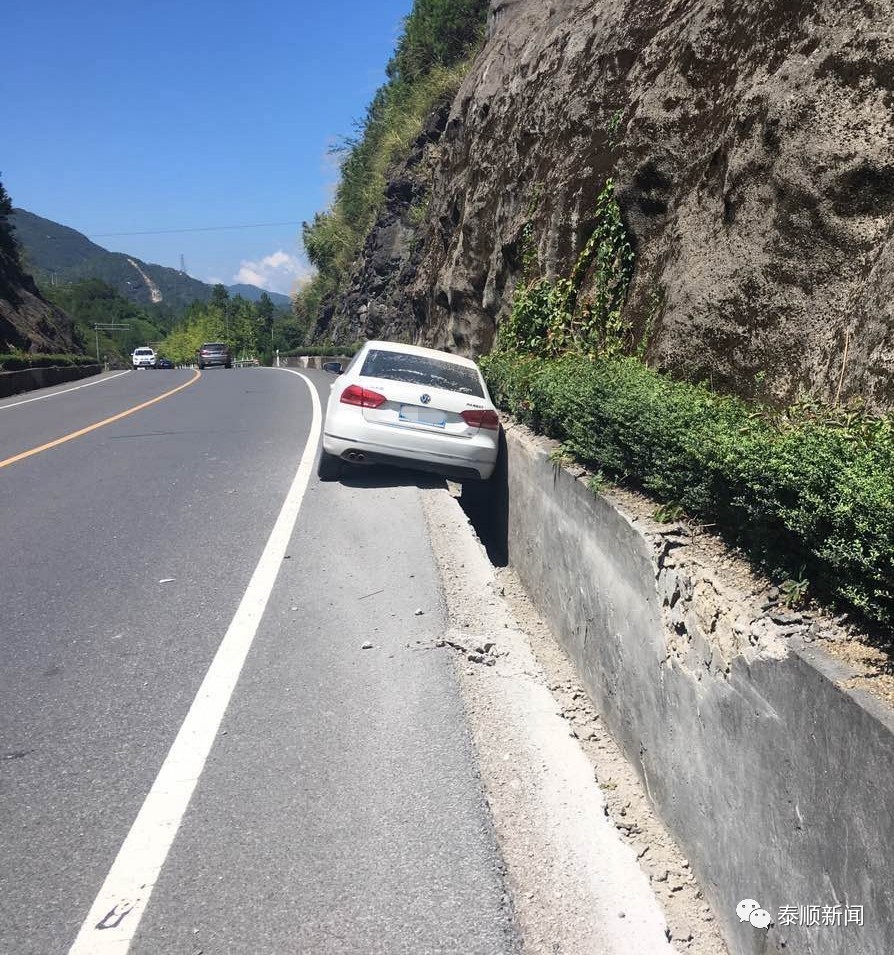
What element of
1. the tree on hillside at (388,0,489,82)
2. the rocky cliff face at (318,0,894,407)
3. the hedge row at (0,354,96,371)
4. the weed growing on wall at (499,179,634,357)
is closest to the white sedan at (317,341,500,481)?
the weed growing on wall at (499,179,634,357)

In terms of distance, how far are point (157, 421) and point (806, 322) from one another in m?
11.8

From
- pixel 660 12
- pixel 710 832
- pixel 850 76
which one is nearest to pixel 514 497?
pixel 850 76

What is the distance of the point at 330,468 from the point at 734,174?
→ 499cm

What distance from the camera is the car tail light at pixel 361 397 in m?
8.70

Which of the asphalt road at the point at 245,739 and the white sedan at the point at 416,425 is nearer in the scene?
the asphalt road at the point at 245,739

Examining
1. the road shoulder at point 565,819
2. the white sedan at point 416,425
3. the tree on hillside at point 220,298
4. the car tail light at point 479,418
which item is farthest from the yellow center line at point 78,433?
the tree on hillside at point 220,298

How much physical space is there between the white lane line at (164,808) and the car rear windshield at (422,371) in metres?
3.75

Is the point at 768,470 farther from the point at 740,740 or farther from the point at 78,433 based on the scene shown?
the point at 78,433

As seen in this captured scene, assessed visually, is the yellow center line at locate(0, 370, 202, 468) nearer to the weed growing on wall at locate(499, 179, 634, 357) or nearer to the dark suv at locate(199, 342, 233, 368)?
the weed growing on wall at locate(499, 179, 634, 357)

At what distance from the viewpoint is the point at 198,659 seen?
468 centimetres

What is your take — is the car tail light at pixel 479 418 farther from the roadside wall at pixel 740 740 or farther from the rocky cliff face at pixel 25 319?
the rocky cliff face at pixel 25 319

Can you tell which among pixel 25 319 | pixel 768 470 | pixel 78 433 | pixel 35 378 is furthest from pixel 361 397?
pixel 25 319

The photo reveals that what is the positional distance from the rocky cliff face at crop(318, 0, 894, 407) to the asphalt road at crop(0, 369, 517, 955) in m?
3.05

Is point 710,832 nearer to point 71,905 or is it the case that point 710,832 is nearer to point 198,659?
point 71,905
